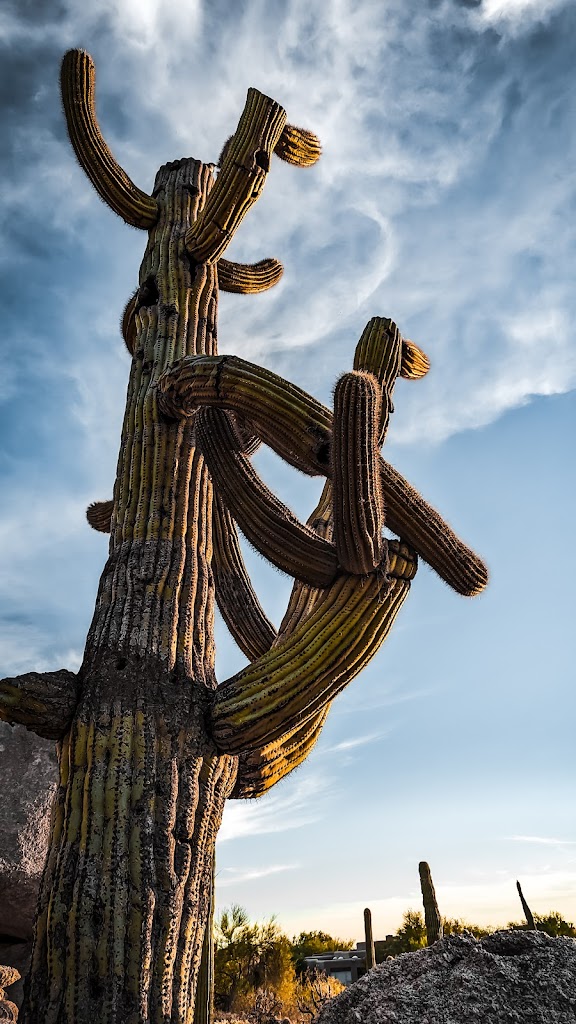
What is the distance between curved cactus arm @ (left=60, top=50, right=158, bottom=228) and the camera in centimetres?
522

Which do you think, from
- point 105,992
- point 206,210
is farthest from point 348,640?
point 206,210

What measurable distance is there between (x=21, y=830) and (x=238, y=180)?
551 cm

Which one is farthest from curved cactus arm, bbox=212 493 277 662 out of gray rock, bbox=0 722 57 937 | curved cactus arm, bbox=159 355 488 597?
gray rock, bbox=0 722 57 937

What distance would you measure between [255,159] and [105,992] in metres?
4.53

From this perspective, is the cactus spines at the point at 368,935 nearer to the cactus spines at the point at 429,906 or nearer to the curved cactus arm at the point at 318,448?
the cactus spines at the point at 429,906

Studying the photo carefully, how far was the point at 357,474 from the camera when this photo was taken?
10.7ft

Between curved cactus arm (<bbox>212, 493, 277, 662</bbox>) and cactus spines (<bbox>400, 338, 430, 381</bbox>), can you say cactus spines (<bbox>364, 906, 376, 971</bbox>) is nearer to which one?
curved cactus arm (<bbox>212, 493, 277, 662</bbox>)

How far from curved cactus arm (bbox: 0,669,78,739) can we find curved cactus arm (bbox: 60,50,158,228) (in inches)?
Result: 128

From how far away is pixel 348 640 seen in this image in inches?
130

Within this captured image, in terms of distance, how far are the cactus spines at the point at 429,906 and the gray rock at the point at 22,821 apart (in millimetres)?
5208

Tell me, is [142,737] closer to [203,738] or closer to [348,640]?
[203,738]

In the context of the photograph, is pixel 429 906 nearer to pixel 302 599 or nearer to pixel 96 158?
pixel 302 599

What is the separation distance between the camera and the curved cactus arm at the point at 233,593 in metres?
4.57

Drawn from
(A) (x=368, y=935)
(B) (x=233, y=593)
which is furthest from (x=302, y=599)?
(A) (x=368, y=935)
